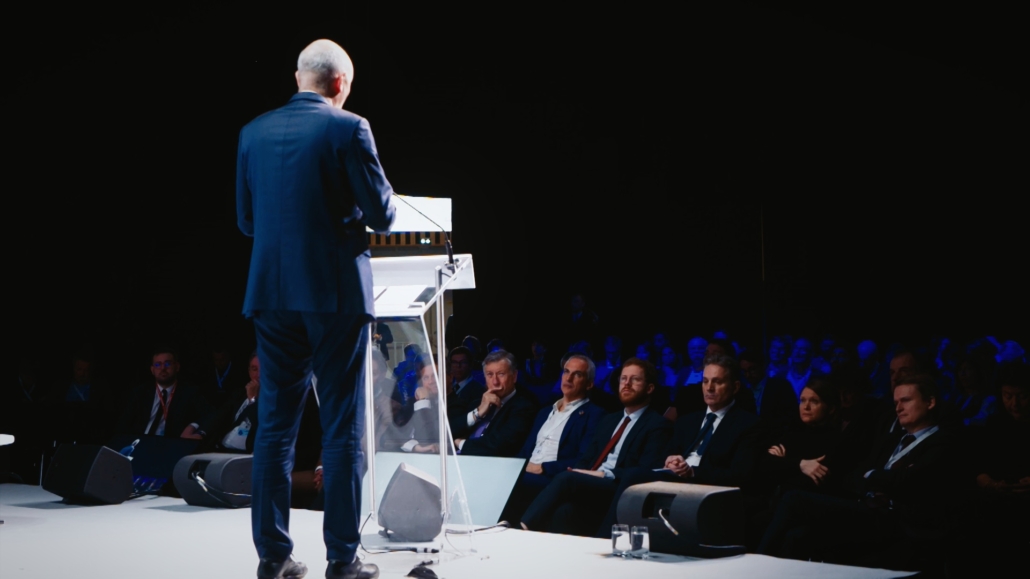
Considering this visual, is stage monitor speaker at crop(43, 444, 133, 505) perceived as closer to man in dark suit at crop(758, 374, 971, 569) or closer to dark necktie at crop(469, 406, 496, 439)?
dark necktie at crop(469, 406, 496, 439)

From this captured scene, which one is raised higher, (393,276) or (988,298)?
(988,298)

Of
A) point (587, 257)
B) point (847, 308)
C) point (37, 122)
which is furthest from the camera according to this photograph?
point (587, 257)

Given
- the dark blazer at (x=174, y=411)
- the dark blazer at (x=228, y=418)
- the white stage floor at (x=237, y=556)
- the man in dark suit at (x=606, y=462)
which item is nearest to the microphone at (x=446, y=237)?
the white stage floor at (x=237, y=556)

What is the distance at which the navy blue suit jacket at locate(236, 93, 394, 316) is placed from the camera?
2.29 meters

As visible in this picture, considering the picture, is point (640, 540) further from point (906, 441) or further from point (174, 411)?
point (174, 411)

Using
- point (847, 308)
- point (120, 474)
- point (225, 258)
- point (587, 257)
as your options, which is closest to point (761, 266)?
point (847, 308)

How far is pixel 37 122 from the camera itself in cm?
688

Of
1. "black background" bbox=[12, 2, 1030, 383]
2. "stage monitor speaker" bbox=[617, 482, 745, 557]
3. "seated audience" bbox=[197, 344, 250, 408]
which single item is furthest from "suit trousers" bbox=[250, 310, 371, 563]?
"seated audience" bbox=[197, 344, 250, 408]

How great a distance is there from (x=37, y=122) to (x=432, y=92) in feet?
11.7

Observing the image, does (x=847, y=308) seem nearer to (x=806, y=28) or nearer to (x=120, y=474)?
(x=806, y=28)

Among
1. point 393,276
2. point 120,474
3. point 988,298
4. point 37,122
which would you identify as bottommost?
point 120,474

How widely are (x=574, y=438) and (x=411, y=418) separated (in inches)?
70.0

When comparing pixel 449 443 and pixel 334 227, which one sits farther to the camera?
pixel 449 443

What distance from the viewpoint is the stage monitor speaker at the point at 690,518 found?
293 cm
